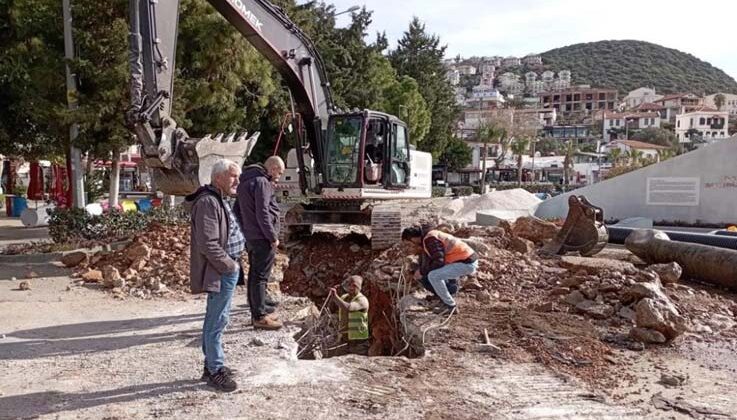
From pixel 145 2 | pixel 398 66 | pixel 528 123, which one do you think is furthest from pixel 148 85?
pixel 528 123

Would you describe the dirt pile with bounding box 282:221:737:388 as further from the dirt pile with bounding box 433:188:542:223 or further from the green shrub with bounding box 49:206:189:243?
the dirt pile with bounding box 433:188:542:223

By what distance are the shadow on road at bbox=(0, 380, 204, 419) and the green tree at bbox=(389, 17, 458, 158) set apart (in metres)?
39.2

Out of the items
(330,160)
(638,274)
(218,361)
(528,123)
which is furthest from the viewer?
(528,123)

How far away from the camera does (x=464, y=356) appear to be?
219 inches

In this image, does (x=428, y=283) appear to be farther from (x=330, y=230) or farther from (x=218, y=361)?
(x=330, y=230)

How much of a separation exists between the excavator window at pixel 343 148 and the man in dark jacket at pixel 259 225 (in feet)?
16.6

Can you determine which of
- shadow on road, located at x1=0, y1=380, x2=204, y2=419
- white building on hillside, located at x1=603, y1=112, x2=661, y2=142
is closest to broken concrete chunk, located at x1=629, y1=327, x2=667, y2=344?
shadow on road, located at x1=0, y1=380, x2=204, y2=419

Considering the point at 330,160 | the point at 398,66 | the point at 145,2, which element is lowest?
the point at 330,160

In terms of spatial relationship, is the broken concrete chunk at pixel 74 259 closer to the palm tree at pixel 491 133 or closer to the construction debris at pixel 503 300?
the construction debris at pixel 503 300

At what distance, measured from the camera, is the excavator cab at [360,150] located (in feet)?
35.9

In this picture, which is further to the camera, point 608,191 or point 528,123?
point 528,123

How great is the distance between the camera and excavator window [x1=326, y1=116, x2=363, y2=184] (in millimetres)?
11031

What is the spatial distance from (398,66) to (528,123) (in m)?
20.2

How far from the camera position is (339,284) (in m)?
10.5
